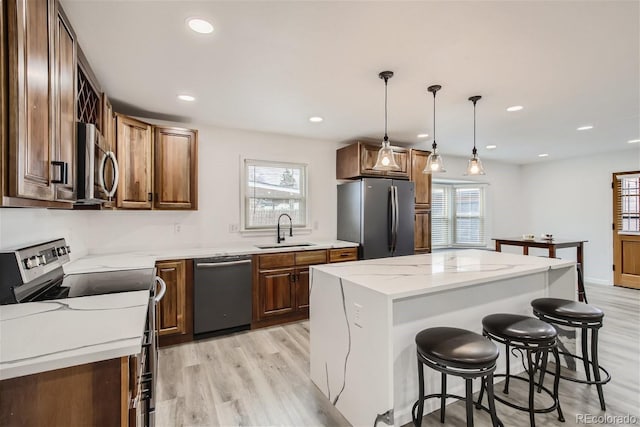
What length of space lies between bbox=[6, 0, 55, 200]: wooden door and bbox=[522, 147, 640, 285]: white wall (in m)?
7.66

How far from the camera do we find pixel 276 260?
139 inches

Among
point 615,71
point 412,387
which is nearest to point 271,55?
point 412,387

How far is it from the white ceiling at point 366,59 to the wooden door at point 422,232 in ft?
5.17

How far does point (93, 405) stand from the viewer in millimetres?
929

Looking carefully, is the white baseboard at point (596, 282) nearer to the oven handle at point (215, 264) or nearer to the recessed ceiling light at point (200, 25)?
the oven handle at point (215, 264)

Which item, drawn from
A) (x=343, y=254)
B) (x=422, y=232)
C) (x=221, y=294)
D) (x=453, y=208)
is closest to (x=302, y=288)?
(x=343, y=254)

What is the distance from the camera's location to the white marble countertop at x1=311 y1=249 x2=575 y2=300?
5.62ft

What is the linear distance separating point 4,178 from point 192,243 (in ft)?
9.22

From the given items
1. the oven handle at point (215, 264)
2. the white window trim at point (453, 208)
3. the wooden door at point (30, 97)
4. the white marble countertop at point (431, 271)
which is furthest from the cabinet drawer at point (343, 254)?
the wooden door at point (30, 97)

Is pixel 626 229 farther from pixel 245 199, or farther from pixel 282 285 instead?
pixel 245 199

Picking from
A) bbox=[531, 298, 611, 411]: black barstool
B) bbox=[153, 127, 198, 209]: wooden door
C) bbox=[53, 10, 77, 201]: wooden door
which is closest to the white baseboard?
bbox=[531, 298, 611, 411]: black barstool

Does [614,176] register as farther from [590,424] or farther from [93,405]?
[93,405]

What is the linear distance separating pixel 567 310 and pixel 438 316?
0.90 meters

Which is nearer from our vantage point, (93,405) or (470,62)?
(93,405)
